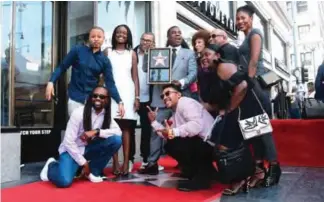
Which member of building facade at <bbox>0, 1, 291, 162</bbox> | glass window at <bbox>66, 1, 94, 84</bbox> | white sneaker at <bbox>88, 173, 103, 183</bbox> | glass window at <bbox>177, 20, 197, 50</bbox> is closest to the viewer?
white sneaker at <bbox>88, 173, 103, 183</bbox>

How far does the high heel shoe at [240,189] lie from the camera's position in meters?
2.50

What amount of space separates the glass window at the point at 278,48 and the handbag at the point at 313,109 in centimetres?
1319

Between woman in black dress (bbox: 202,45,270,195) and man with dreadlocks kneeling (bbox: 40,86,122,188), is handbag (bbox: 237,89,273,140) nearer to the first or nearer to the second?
woman in black dress (bbox: 202,45,270,195)

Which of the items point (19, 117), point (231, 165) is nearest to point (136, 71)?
point (231, 165)

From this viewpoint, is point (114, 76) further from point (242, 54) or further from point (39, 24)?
point (39, 24)

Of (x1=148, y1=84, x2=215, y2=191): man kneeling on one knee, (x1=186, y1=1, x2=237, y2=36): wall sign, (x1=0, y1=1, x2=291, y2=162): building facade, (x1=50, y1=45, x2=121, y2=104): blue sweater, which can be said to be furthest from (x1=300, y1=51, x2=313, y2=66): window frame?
(x1=148, y1=84, x2=215, y2=191): man kneeling on one knee

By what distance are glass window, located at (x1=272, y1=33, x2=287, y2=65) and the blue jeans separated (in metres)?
15.3

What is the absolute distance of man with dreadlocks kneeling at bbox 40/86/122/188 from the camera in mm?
2873

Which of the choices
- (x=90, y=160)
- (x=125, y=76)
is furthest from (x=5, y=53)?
(x=90, y=160)

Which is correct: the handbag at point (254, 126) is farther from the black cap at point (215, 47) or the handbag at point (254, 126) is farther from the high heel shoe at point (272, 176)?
the black cap at point (215, 47)

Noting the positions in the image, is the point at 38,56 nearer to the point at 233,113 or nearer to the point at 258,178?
the point at 233,113

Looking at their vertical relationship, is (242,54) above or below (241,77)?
above

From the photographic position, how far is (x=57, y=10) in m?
4.77

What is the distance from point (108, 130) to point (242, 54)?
4.61 ft
